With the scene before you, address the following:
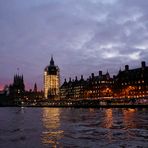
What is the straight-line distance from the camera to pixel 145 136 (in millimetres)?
40812

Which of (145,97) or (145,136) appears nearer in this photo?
(145,136)


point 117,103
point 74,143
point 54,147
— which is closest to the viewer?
point 54,147

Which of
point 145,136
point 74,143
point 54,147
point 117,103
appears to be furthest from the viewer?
point 117,103

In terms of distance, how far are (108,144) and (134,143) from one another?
2617 mm

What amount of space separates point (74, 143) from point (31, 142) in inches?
191

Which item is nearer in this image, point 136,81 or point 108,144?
point 108,144

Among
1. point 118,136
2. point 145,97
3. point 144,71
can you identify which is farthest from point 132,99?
point 118,136

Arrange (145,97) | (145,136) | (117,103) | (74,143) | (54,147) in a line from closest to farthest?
(54,147) → (74,143) → (145,136) → (145,97) → (117,103)

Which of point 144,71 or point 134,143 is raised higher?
point 144,71

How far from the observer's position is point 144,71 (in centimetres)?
19700

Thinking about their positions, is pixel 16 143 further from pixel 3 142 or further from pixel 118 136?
pixel 118 136

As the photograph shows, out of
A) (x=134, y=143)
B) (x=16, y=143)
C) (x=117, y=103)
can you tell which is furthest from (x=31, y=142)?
(x=117, y=103)

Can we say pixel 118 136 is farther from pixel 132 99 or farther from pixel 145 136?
pixel 132 99

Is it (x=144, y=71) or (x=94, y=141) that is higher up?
(x=144, y=71)
